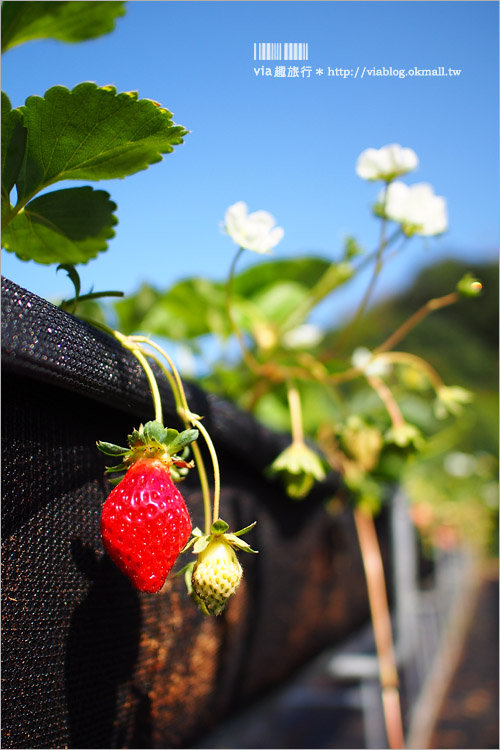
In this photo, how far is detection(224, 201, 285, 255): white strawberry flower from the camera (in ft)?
0.82

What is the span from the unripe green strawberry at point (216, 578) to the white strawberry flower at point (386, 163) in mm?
205

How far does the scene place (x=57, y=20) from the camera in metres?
0.26

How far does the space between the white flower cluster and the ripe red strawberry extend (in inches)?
7.7

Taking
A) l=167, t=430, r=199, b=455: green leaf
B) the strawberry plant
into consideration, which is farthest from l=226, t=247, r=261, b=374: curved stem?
l=167, t=430, r=199, b=455: green leaf

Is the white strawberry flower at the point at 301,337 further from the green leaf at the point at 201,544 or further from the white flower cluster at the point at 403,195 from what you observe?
the green leaf at the point at 201,544

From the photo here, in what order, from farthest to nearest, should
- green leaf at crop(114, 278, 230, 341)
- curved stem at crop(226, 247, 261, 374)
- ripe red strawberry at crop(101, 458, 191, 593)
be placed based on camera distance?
green leaf at crop(114, 278, 230, 341) → curved stem at crop(226, 247, 261, 374) → ripe red strawberry at crop(101, 458, 191, 593)

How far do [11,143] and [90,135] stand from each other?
3 cm

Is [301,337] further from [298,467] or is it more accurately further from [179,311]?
[298,467]

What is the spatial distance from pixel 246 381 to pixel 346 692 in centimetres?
69

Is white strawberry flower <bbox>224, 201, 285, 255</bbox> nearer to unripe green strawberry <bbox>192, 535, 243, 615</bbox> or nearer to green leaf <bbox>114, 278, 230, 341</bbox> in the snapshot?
unripe green strawberry <bbox>192, 535, 243, 615</bbox>

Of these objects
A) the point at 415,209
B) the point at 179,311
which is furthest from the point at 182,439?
the point at 179,311

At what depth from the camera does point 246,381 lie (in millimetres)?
527

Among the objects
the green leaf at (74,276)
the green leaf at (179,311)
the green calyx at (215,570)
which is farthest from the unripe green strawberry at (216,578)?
the green leaf at (179,311)

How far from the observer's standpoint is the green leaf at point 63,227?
0.24 meters
